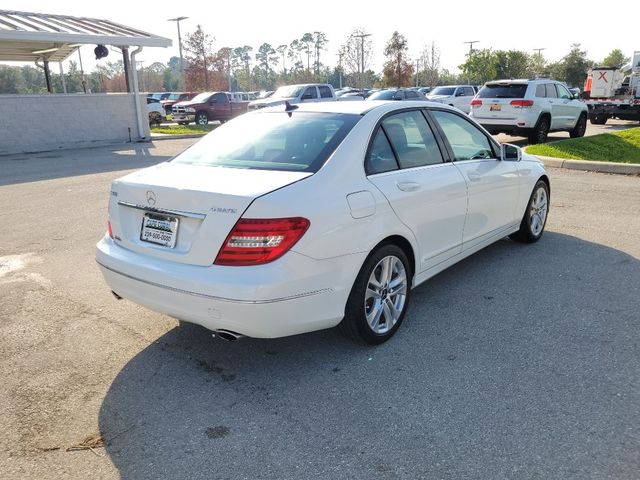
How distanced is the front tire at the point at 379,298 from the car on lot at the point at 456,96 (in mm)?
23171

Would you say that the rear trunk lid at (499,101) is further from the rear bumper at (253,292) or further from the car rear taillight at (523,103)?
the rear bumper at (253,292)

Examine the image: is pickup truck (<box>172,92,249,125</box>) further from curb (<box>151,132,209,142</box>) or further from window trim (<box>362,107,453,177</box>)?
window trim (<box>362,107,453,177</box>)

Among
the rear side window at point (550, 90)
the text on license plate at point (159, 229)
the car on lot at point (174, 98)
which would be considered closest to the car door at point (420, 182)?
the text on license plate at point (159, 229)

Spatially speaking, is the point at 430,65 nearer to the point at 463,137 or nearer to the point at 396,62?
the point at 396,62

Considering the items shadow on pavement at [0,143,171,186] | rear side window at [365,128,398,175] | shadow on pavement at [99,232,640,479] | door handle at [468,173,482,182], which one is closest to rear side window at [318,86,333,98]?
shadow on pavement at [0,143,171,186]

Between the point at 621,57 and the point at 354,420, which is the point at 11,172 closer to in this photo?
the point at 354,420

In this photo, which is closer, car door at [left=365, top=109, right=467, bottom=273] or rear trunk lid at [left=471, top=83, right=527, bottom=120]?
car door at [left=365, top=109, right=467, bottom=273]

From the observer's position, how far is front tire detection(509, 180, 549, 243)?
19.1 feet

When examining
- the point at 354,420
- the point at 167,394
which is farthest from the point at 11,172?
the point at 354,420

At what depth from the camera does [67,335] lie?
13.0 ft

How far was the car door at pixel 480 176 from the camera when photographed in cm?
459

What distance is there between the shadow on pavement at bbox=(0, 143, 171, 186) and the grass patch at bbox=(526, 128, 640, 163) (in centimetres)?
954

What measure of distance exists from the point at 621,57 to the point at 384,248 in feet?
376

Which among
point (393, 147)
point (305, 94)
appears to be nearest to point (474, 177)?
point (393, 147)
